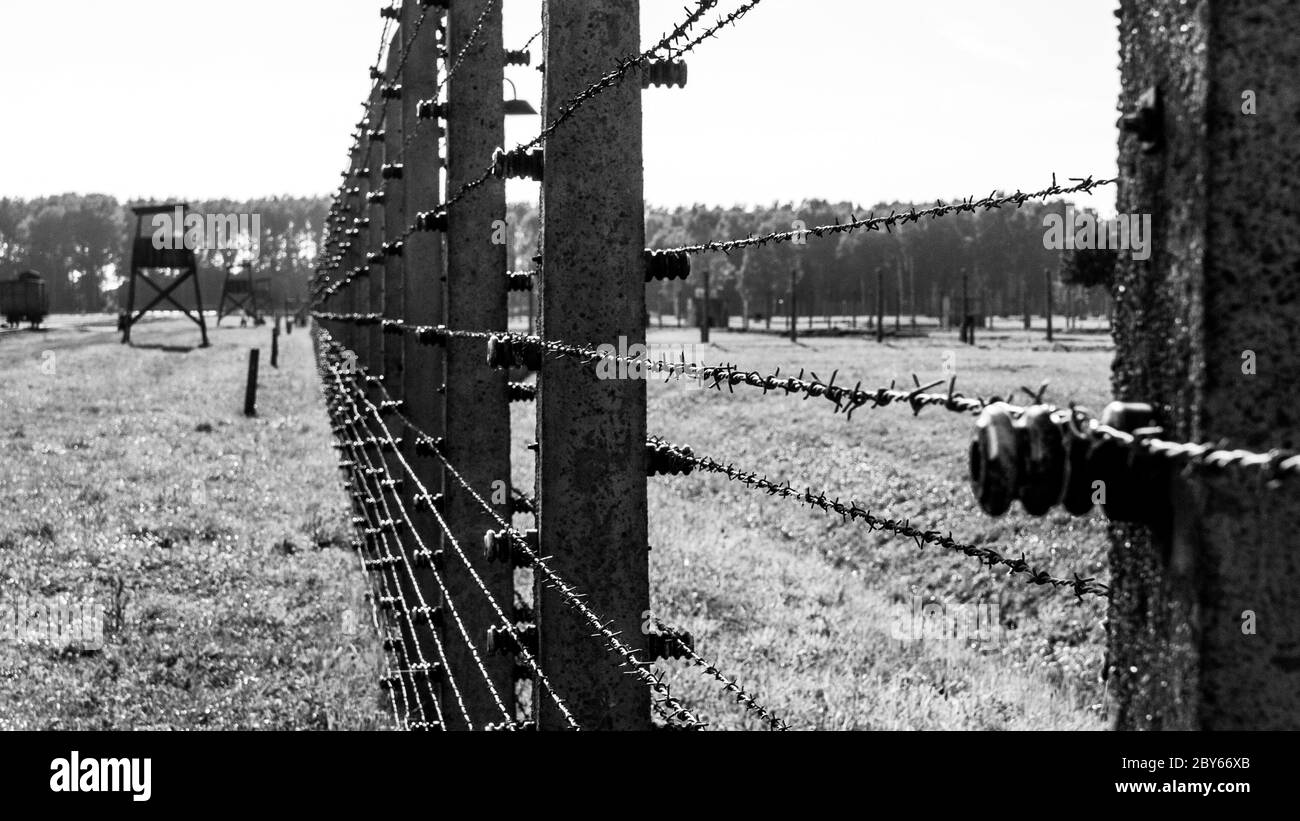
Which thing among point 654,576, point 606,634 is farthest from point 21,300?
point 606,634

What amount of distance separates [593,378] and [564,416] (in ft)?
0.34

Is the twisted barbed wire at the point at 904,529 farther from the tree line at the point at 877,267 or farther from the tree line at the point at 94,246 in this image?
the tree line at the point at 94,246

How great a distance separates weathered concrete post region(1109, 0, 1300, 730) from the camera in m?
1.03

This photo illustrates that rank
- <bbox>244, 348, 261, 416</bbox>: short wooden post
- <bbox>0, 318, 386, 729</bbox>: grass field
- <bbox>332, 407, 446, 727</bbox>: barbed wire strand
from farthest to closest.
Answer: <bbox>244, 348, 261, 416</bbox>: short wooden post → <bbox>0, 318, 386, 729</bbox>: grass field → <bbox>332, 407, 446, 727</bbox>: barbed wire strand

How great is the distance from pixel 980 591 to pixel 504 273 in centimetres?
669

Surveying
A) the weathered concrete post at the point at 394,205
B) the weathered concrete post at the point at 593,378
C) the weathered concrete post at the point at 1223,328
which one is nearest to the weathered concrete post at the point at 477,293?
the weathered concrete post at the point at 593,378

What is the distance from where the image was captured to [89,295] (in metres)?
142

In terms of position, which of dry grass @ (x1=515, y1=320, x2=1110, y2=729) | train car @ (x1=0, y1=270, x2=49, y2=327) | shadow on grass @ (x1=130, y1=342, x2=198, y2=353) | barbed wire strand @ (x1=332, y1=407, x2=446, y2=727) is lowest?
dry grass @ (x1=515, y1=320, x2=1110, y2=729)

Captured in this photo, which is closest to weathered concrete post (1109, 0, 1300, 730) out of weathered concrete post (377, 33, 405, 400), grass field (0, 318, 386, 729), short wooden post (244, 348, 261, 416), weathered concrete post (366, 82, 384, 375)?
weathered concrete post (377, 33, 405, 400)

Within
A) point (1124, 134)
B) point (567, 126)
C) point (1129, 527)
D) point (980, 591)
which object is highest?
point (567, 126)

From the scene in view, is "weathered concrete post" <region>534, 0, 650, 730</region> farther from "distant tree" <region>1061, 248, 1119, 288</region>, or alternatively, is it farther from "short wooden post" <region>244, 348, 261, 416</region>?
"short wooden post" <region>244, 348, 261, 416</region>
